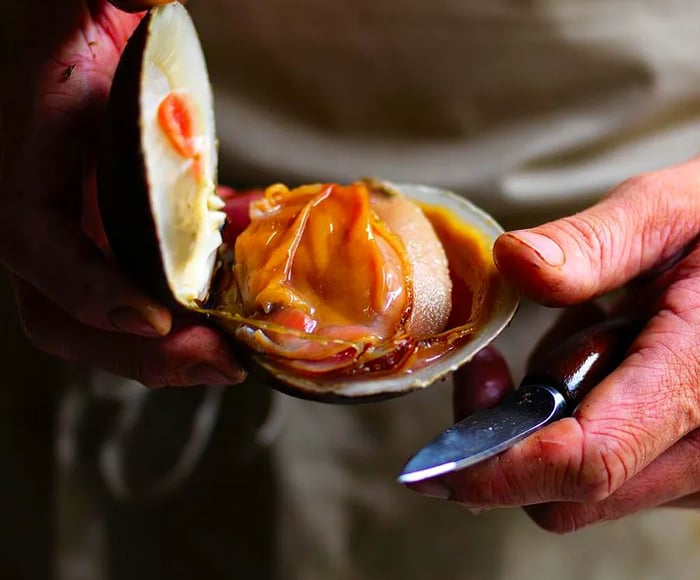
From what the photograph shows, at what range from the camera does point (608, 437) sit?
712 mm

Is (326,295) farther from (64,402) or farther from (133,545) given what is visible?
(133,545)

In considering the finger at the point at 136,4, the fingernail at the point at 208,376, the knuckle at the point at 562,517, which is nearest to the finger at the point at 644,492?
the knuckle at the point at 562,517

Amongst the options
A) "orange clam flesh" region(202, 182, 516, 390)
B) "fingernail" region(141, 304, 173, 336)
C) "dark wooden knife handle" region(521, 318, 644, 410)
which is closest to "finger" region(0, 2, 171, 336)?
"fingernail" region(141, 304, 173, 336)

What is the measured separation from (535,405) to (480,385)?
0.16 m

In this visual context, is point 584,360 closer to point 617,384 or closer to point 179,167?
point 617,384

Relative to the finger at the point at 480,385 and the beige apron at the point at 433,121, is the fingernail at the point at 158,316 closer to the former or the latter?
the finger at the point at 480,385

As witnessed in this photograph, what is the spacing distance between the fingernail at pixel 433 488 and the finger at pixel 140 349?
24 centimetres

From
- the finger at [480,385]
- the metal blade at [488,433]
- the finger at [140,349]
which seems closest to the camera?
the metal blade at [488,433]

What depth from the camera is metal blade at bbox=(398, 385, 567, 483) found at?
675 millimetres

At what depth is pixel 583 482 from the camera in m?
0.71

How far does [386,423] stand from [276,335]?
69cm

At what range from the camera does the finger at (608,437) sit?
708 millimetres

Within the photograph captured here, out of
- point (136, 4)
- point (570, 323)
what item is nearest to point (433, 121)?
point (570, 323)

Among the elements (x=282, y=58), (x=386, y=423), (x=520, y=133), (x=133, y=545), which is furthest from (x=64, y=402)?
(x=520, y=133)
